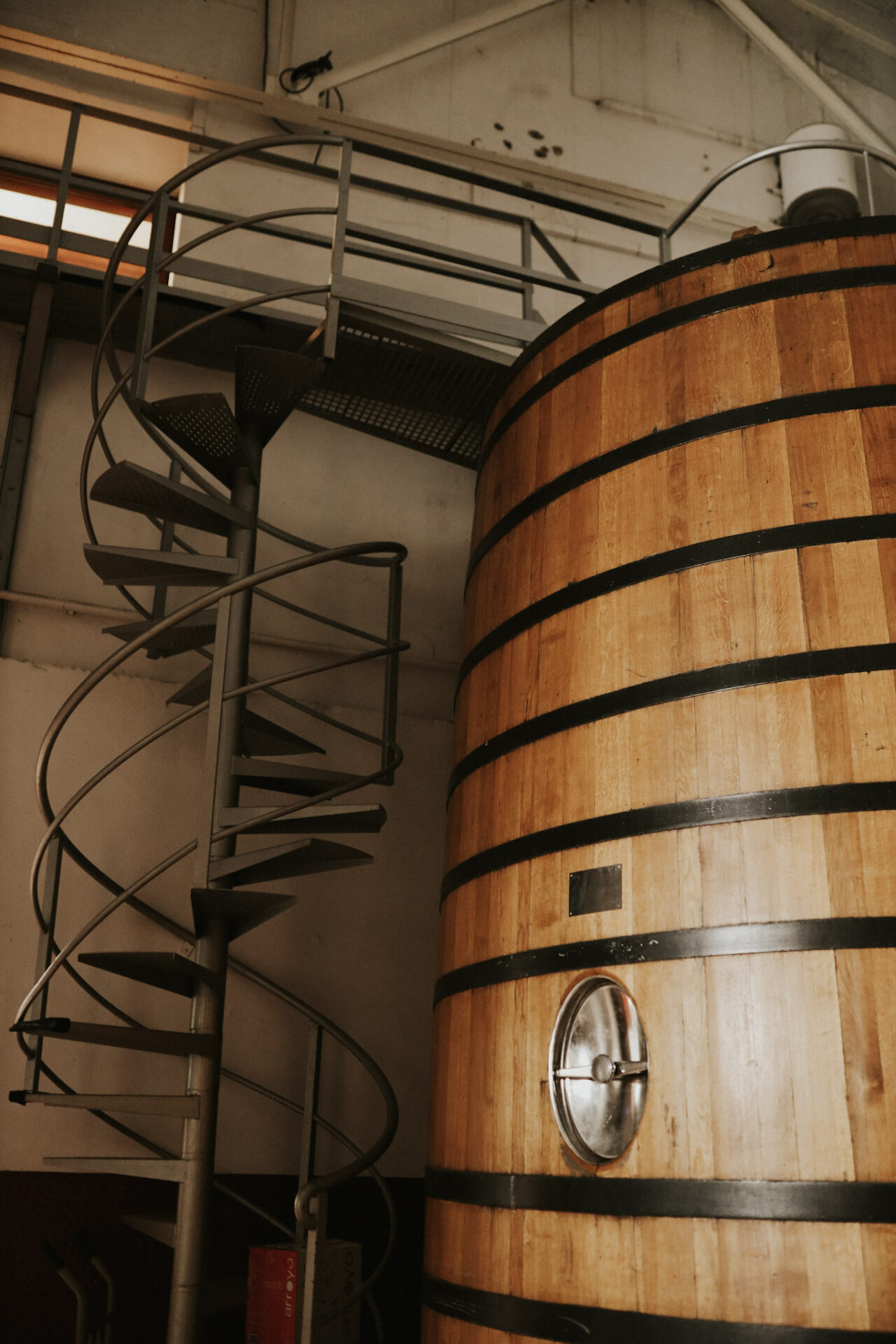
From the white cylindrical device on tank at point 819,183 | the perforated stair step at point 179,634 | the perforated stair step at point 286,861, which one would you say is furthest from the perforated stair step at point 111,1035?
the white cylindrical device on tank at point 819,183

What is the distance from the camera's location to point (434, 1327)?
2.74m

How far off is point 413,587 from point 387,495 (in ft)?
1.55

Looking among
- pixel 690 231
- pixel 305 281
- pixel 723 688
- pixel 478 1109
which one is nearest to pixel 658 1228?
pixel 478 1109

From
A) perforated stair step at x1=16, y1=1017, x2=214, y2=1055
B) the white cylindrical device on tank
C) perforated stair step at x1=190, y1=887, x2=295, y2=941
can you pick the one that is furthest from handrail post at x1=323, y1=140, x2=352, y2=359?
the white cylindrical device on tank

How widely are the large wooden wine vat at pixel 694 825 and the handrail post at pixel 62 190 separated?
103 inches

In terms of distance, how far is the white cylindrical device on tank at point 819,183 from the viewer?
6.21 m

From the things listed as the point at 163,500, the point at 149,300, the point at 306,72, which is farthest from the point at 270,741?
the point at 306,72

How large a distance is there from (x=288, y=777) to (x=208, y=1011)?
783 millimetres

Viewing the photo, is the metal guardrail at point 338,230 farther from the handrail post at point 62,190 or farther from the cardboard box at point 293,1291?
the cardboard box at point 293,1291

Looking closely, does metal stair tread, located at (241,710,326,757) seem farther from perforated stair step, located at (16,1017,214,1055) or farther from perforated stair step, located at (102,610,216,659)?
perforated stair step, located at (16,1017,214,1055)

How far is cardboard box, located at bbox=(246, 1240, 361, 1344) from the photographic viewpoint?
3383mm

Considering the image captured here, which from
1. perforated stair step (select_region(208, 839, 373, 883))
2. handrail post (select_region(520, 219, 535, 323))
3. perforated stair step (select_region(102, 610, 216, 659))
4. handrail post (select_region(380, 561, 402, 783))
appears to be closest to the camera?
perforated stair step (select_region(208, 839, 373, 883))

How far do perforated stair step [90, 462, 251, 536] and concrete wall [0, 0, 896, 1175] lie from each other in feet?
2.98

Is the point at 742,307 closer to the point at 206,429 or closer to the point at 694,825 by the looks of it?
the point at 694,825
